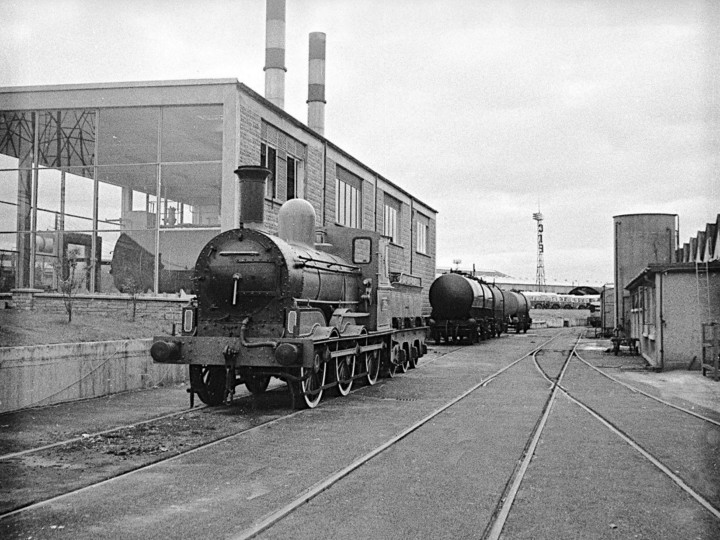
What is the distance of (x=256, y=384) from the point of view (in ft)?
37.9

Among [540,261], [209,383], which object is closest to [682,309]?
[209,383]

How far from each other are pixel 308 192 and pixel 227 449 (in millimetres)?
13957

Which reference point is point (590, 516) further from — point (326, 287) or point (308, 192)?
point (308, 192)

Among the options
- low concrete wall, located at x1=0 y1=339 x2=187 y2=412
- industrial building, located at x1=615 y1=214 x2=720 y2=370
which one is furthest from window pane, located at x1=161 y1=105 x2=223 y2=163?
industrial building, located at x1=615 y1=214 x2=720 y2=370

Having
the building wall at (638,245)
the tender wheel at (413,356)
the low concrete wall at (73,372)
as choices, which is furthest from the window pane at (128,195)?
the building wall at (638,245)

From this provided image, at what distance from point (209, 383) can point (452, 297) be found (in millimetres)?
18118

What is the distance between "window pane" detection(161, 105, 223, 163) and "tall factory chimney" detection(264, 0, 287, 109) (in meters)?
Answer: 9.05

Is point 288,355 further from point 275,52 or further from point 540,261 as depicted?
point 540,261

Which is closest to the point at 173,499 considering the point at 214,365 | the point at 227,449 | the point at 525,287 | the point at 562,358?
the point at 227,449

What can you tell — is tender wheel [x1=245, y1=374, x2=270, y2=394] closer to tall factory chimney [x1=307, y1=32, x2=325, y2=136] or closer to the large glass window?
the large glass window

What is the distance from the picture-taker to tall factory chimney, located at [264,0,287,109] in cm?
3086

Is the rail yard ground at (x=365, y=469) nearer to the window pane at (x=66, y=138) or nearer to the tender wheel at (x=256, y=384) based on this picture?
the tender wheel at (x=256, y=384)

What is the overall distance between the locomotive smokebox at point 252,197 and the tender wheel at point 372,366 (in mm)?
3776

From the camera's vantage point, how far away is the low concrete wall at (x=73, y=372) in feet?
31.1
